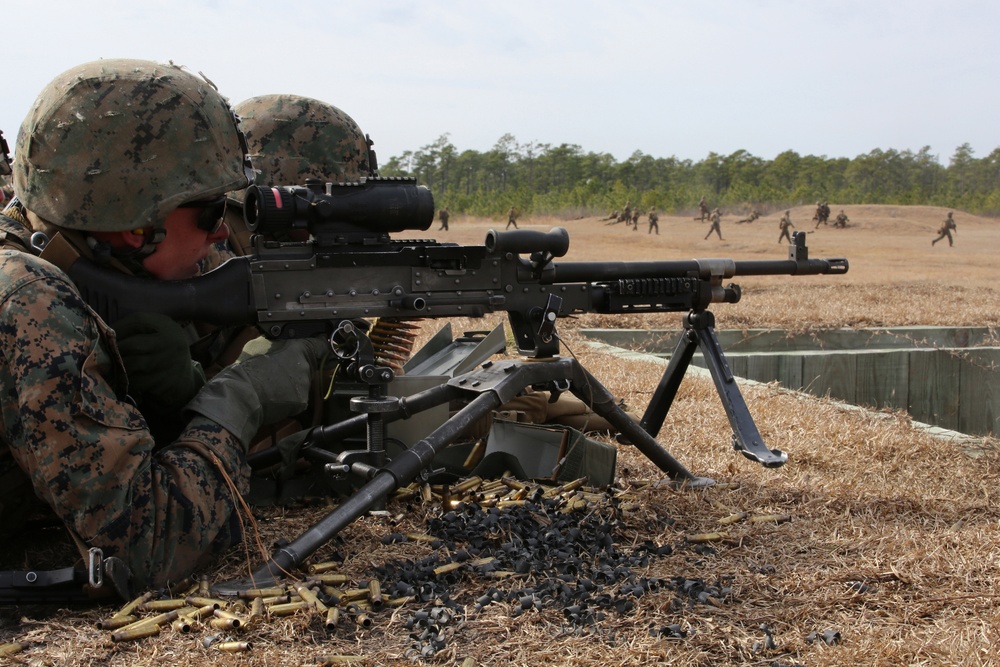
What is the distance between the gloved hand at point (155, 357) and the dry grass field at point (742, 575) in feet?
2.20

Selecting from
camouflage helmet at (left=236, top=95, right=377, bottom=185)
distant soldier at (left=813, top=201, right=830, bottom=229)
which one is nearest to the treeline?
distant soldier at (left=813, top=201, right=830, bottom=229)

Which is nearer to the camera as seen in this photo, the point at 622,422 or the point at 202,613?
the point at 202,613

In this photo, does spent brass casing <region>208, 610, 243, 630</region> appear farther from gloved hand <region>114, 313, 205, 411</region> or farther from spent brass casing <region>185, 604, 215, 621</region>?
gloved hand <region>114, 313, 205, 411</region>

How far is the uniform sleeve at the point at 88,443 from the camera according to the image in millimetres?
2740

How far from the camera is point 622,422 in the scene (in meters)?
4.20

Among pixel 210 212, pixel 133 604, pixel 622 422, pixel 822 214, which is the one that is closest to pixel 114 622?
pixel 133 604

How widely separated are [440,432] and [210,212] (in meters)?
1.20

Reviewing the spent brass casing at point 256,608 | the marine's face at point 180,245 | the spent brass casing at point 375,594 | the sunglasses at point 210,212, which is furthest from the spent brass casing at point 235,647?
the sunglasses at point 210,212

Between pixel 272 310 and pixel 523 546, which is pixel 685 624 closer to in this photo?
pixel 523 546

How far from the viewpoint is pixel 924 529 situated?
3992 millimetres

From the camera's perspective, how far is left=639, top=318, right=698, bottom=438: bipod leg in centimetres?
493

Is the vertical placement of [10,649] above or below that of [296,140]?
below

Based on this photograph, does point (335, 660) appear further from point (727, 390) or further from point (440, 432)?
point (727, 390)

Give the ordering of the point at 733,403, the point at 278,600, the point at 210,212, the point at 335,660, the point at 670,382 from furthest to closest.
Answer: the point at 670,382 < the point at 733,403 < the point at 210,212 < the point at 278,600 < the point at 335,660
